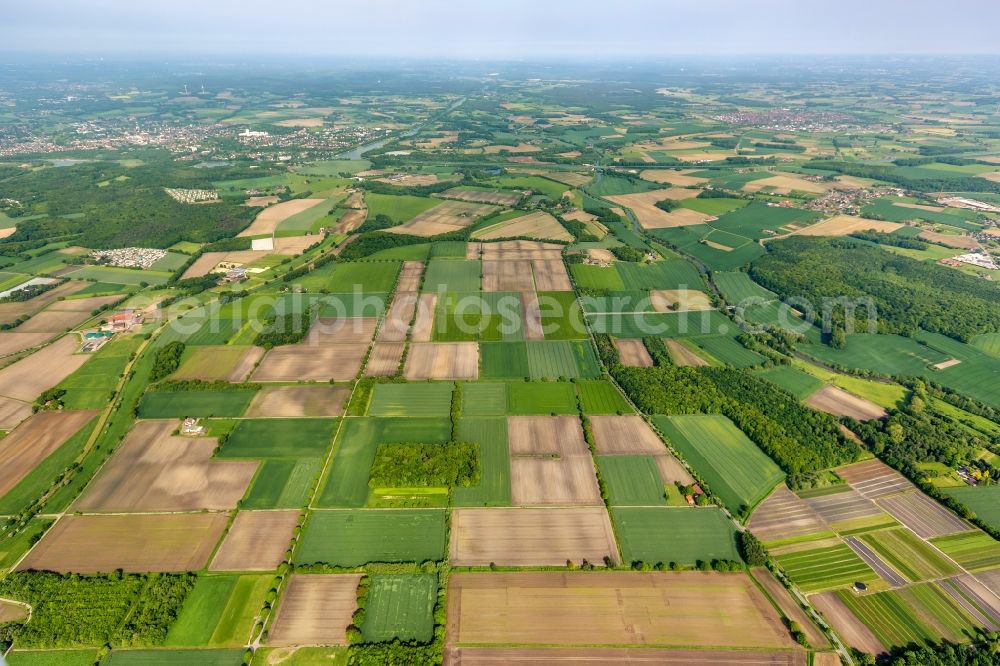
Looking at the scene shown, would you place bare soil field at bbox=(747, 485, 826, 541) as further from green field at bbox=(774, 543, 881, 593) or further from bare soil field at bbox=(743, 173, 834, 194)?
bare soil field at bbox=(743, 173, 834, 194)

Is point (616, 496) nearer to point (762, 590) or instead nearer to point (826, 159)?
point (762, 590)

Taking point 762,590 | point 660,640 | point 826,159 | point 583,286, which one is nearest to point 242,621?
point 660,640

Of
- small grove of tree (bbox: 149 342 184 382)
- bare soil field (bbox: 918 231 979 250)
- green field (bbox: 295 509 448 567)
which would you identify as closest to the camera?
green field (bbox: 295 509 448 567)

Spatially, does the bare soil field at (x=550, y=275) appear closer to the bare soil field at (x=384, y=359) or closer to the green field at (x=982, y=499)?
the bare soil field at (x=384, y=359)

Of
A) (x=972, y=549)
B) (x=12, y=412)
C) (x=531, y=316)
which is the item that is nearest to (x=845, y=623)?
(x=972, y=549)

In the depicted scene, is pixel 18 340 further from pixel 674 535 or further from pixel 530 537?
pixel 674 535

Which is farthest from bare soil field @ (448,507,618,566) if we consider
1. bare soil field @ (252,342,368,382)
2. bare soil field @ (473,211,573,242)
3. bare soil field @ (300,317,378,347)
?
bare soil field @ (473,211,573,242)

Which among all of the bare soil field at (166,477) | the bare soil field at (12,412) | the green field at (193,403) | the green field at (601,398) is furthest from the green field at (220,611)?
the green field at (601,398)
